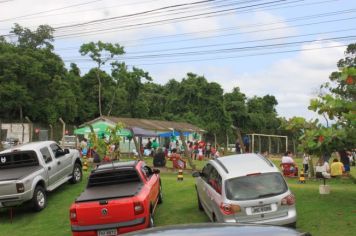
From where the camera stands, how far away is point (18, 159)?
646 inches

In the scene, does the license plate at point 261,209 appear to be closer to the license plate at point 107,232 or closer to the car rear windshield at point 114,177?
the license plate at point 107,232

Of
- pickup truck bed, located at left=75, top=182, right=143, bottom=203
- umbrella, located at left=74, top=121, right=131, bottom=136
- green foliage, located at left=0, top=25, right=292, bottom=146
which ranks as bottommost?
pickup truck bed, located at left=75, top=182, right=143, bottom=203

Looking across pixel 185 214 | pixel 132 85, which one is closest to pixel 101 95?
pixel 132 85

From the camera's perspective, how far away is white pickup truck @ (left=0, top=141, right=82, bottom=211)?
1442cm

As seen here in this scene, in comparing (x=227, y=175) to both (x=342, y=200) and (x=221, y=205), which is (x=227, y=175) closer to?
(x=221, y=205)

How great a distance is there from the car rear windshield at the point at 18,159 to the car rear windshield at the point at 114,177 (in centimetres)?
426

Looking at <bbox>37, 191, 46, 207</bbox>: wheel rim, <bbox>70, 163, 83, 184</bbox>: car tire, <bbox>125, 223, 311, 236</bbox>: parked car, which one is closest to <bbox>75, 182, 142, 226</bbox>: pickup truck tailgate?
<bbox>37, 191, 46, 207</bbox>: wheel rim

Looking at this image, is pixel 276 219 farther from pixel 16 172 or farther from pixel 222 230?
pixel 16 172

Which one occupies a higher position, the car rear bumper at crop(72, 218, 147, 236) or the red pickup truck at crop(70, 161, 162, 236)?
the red pickup truck at crop(70, 161, 162, 236)

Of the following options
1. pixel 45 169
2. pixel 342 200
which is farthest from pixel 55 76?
pixel 342 200

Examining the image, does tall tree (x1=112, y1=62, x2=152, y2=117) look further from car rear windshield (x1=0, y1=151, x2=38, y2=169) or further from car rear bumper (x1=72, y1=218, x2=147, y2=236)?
car rear bumper (x1=72, y1=218, x2=147, y2=236)

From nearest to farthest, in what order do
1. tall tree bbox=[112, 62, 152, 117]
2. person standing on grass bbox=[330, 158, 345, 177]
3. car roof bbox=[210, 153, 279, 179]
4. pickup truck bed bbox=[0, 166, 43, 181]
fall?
car roof bbox=[210, 153, 279, 179] < pickup truck bed bbox=[0, 166, 43, 181] < person standing on grass bbox=[330, 158, 345, 177] < tall tree bbox=[112, 62, 152, 117]

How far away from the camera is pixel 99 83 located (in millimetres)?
64188

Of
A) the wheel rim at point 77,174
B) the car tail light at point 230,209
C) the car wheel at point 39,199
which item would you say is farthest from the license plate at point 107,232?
the wheel rim at point 77,174
